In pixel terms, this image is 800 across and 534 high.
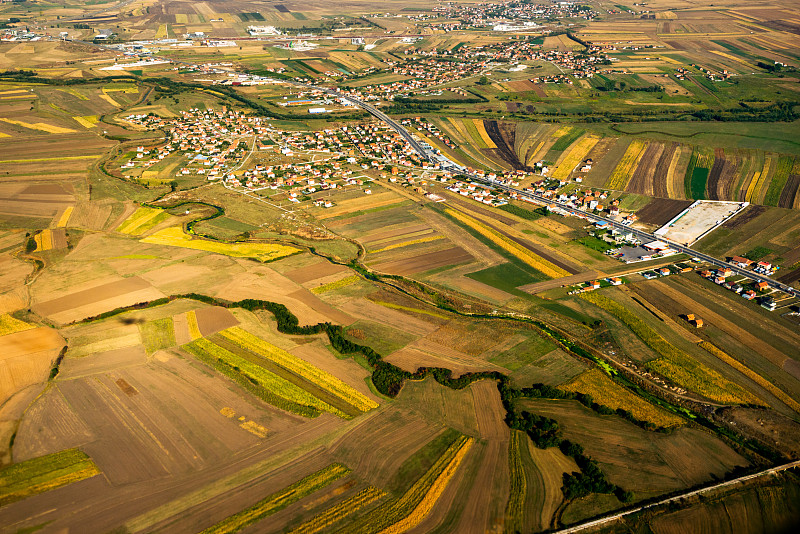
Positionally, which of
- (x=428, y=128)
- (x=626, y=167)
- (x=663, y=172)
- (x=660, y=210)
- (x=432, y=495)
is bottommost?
(x=432, y=495)

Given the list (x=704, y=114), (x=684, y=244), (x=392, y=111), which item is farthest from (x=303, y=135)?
(x=704, y=114)

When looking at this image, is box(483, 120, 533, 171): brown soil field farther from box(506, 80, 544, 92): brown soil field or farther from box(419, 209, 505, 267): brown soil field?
box(506, 80, 544, 92): brown soil field

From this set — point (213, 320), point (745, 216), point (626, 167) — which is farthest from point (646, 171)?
point (213, 320)

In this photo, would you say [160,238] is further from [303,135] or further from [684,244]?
[684,244]

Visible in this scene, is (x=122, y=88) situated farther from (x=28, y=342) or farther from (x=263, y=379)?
(x=263, y=379)

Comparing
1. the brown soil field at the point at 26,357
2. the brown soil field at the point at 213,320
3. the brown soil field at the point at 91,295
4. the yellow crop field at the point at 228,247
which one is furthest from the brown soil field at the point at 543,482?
the brown soil field at the point at 91,295

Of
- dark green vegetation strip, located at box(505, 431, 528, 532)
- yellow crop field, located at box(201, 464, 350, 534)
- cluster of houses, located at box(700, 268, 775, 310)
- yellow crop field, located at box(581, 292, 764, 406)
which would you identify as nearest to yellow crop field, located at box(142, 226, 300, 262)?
yellow crop field, located at box(201, 464, 350, 534)

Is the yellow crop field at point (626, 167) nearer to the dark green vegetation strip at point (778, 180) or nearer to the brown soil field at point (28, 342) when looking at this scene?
the dark green vegetation strip at point (778, 180)
